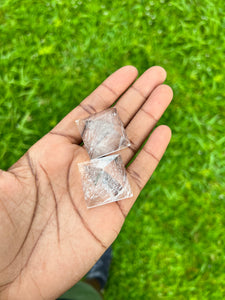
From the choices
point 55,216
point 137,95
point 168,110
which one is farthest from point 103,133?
point 168,110

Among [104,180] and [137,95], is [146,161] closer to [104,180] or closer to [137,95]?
[104,180]

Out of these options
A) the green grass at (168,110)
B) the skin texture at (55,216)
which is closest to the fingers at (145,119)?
the skin texture at (55,216)

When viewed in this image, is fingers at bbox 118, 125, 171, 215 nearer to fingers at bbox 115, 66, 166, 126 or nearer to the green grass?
fingers at bbox 115, 66, 166, 126

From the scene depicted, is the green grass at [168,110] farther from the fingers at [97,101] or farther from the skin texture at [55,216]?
the skin texture at [55,216]

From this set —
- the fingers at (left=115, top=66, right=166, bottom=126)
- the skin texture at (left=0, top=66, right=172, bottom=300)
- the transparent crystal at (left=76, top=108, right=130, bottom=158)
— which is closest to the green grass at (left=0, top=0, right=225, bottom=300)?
the fingers at (left=115, top=66, right=166, bottom=126)

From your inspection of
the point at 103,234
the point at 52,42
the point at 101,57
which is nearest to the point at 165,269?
the point at 103,234

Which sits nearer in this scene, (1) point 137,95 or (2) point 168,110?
(1) point 137,95
